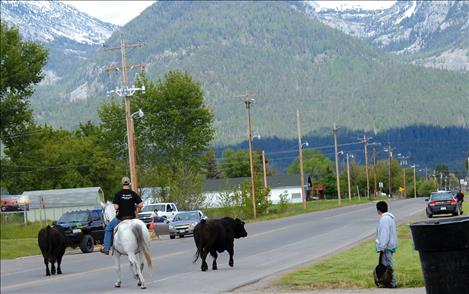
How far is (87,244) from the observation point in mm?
44781

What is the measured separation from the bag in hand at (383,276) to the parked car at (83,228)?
2627 centimetres

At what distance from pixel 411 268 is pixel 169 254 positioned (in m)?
14.2

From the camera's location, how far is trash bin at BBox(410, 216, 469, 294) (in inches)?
534

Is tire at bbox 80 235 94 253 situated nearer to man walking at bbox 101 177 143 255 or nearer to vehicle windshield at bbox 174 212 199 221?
vehicle windshield at bbox 174 212 199 221

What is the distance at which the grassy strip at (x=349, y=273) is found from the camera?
20344 mm

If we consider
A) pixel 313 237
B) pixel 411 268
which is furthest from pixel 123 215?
pixel 313 237

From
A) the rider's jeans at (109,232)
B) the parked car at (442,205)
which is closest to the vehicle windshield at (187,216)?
the parked car at (442,205)

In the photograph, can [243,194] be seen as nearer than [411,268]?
No

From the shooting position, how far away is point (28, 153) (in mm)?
89188

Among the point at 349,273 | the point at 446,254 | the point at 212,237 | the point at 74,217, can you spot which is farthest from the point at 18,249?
the point at 446,254

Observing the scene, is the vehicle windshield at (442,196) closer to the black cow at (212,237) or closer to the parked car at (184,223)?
the parked car at (184,223)

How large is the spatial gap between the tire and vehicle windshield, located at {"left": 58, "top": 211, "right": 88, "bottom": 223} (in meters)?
1.64

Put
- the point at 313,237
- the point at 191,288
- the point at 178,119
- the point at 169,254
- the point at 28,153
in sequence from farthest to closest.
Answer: the point at 178,119
the point at 28,153
the point at 313,237
the point at 169,254
the point at 191,288

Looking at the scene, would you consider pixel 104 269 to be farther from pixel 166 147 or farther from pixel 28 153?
pixel 166 147
